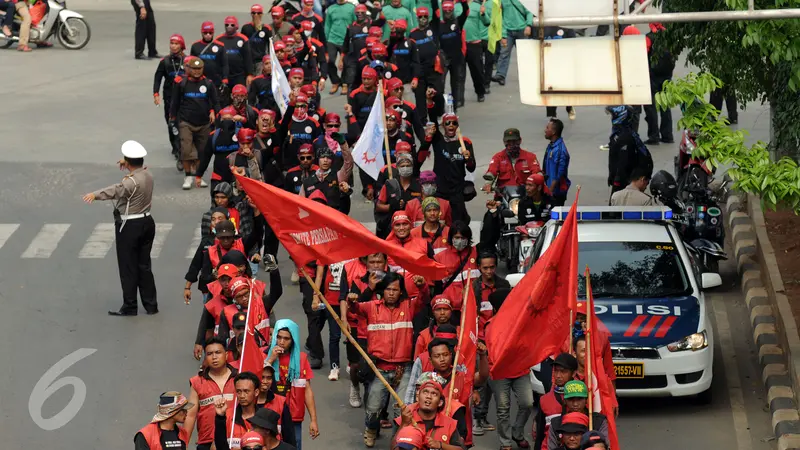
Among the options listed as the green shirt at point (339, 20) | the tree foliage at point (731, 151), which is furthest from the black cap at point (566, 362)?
the green shirt at point (339, 20)

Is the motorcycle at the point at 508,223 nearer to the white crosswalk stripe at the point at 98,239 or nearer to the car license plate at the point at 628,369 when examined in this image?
the white crosswalk stripe at the point at 98,239

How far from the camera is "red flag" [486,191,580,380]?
40.2ft

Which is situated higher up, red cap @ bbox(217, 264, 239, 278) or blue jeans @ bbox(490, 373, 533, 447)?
red cap @ bbox(217, 264, 239, 278)

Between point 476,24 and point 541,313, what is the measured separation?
16073 millimetres

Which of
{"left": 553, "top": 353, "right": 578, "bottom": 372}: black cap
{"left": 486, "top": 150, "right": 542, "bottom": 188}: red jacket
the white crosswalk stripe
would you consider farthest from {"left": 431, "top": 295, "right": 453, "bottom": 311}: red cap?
the white crosswalk stripe

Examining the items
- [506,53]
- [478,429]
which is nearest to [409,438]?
[478,429]

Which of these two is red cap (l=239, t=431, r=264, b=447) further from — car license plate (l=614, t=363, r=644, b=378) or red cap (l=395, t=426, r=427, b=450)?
car license plate (l=614, t=363, r=644, b=378)

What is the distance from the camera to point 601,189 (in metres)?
22.7

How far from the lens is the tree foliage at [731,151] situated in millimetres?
13016

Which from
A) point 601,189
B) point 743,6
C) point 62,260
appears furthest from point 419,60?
point 743,6

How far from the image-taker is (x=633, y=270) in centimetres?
1516

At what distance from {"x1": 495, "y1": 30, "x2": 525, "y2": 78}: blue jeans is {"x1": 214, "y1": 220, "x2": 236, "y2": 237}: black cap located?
49.2 feet

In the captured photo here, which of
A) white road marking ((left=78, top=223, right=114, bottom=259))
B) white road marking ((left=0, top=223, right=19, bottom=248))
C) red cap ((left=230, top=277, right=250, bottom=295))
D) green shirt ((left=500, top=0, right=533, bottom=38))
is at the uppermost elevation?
green shirt ((left=500, top=0, right=533, bottom=38))

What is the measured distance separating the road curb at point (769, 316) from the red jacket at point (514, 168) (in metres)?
2.82
